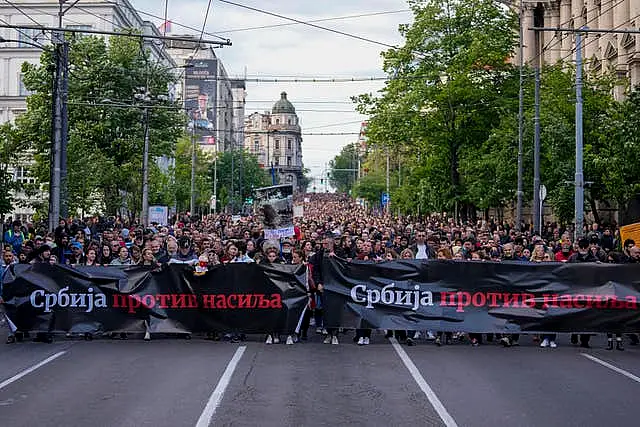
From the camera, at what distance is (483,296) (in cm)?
1612

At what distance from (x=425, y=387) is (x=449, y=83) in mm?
37118

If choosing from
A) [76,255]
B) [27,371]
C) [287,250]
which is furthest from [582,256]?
[76,255]

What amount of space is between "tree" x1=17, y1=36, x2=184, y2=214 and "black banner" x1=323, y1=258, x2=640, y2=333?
1031 inches

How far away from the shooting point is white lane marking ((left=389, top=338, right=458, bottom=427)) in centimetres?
1000

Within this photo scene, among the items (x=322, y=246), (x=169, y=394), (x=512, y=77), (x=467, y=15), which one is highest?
(x=467, y=15)

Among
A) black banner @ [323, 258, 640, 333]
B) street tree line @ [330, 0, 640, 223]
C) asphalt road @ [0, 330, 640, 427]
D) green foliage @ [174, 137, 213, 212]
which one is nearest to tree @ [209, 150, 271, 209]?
green foliage @ [174, 137, 213, 212]

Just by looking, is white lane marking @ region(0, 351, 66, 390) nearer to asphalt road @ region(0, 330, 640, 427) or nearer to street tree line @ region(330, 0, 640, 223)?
asphalt road @ region(0, 330, 640, 427)

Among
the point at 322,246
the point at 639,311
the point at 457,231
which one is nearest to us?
the point at 639,311

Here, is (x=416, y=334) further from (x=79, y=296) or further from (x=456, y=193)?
(x=456, y=193)

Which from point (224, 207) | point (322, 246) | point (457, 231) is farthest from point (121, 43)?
point (224, 207)

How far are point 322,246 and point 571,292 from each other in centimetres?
422

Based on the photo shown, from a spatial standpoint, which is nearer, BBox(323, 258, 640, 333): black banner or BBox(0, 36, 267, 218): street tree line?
BBox(323, 258, 640, 333): black banner

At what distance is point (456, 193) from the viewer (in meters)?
50.8

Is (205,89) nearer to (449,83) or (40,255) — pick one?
(449,83)
